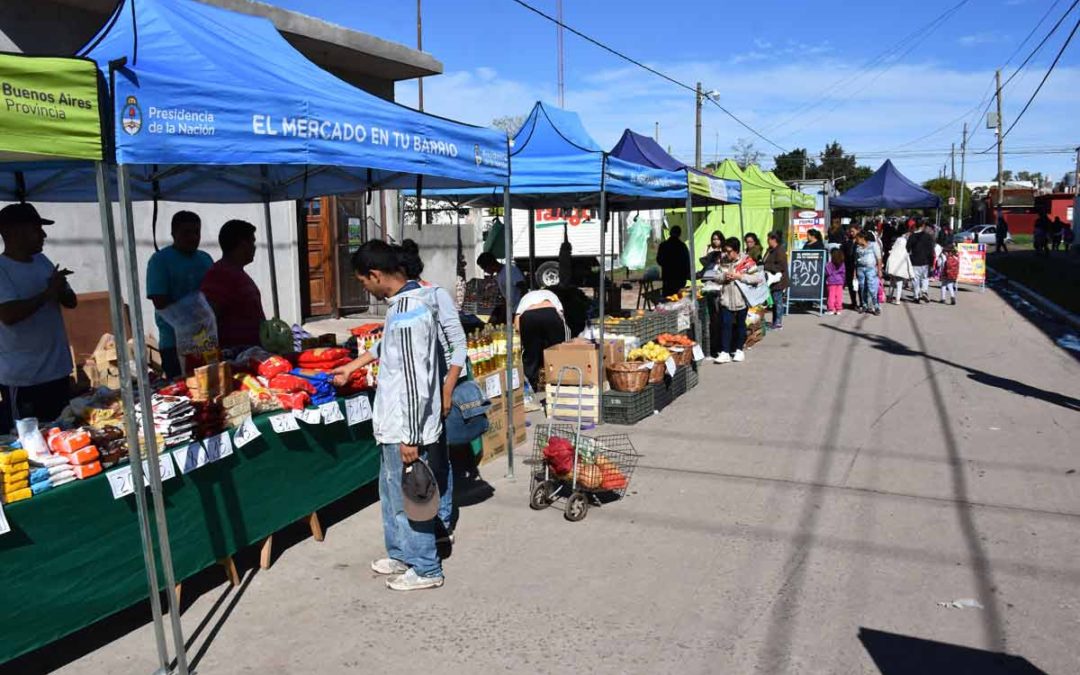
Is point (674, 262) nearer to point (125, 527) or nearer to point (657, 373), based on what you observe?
point (657, 373)

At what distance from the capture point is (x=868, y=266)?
1705cm

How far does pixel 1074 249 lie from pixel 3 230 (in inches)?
1702

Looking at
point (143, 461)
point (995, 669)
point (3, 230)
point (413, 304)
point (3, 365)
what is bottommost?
point (995, 669)

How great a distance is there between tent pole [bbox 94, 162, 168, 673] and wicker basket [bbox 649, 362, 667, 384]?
18.7 ft

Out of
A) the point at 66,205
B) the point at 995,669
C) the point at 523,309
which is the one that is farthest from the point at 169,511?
the point at 66,205

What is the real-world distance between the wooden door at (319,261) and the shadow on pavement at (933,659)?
1218cm

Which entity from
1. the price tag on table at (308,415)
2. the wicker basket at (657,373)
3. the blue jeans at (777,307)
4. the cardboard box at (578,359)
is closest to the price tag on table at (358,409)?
the price tag on table at (308,415)

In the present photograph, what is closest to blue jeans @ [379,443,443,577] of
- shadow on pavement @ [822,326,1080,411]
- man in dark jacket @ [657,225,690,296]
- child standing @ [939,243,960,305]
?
shadow on pavement @ [822,326,1080,411]

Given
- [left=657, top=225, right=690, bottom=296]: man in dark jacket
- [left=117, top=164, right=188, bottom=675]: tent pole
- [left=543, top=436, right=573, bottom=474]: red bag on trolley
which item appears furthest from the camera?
[left=657, top=225, right=690, bottom=296]: man in dark jacket

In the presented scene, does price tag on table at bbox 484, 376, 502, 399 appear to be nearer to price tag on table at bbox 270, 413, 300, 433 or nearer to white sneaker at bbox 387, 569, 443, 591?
price tag on table at bbox 270, 413, 300, 433

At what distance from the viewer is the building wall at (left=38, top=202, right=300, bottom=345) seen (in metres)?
9.91

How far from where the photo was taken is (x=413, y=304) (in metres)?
4.22

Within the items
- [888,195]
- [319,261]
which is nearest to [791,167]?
[888,195]

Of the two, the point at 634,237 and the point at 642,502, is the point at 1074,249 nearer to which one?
the point at 634,237
